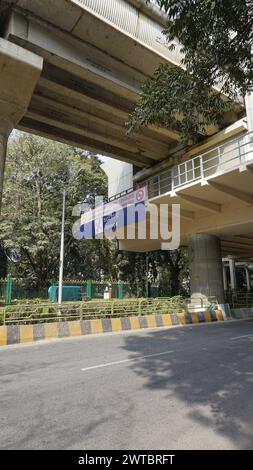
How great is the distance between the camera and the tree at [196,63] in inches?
226

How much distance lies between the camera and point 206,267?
21016mm

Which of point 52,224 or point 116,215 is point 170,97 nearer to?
A: point 116,215

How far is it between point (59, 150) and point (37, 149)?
5.75 feet

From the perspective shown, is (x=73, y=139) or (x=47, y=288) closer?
(x=73, y=139)

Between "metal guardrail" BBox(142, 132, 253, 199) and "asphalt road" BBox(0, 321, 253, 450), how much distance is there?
10.7 metres

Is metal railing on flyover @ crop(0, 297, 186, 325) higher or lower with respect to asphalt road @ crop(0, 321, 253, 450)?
higher

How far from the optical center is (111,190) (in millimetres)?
28703

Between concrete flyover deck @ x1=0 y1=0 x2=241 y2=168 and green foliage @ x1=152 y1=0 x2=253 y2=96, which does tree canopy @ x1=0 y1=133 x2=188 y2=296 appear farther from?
green foliage @ x1=152 y1=0 x2=253 y2=96

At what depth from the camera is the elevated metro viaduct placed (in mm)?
13258

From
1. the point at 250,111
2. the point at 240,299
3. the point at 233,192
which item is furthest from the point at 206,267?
the point at 250,111

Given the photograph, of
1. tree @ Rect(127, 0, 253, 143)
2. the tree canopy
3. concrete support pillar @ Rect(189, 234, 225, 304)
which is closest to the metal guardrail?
concrete support pillar @ Rect(189, 234, 225, 304)

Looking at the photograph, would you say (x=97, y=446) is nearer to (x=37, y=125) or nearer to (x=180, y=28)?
(x=180, y=28)

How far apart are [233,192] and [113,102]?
7823 mm

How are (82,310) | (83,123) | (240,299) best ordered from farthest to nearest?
(240,299) < (83,123) < (82,310)
